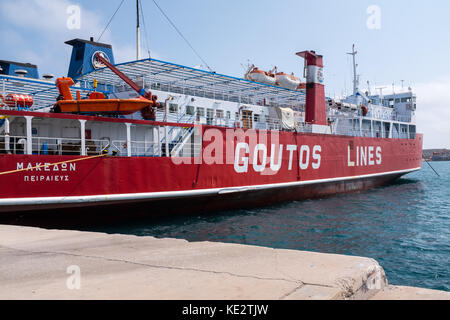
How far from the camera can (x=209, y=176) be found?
44.1 feet

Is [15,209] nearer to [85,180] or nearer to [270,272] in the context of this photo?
[85,180]

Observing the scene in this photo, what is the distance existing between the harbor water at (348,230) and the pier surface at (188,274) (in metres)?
4.48

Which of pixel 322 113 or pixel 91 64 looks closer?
pixel 91 64

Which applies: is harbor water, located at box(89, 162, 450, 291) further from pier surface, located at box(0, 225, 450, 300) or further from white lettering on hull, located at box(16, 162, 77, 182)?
pier surface, located at box(0, 225, 450, 300)

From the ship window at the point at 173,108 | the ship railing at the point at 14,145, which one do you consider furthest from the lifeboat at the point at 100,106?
the ship window at the point at 173,108

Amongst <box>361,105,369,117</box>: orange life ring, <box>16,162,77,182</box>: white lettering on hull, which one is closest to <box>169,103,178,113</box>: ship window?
<box>16,162,77,182</box>: white lettering on hull

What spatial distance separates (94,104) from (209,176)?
187 inches

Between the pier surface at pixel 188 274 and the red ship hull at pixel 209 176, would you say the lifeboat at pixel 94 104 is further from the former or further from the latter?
the pier surface at pixel 188 274

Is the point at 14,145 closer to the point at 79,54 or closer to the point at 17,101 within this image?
the point at 17,101

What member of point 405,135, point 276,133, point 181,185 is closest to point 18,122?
point 181,185

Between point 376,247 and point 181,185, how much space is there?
6.53 metres

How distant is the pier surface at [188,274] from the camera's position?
2623 mm

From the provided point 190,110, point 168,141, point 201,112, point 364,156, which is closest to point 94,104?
point 168,141
